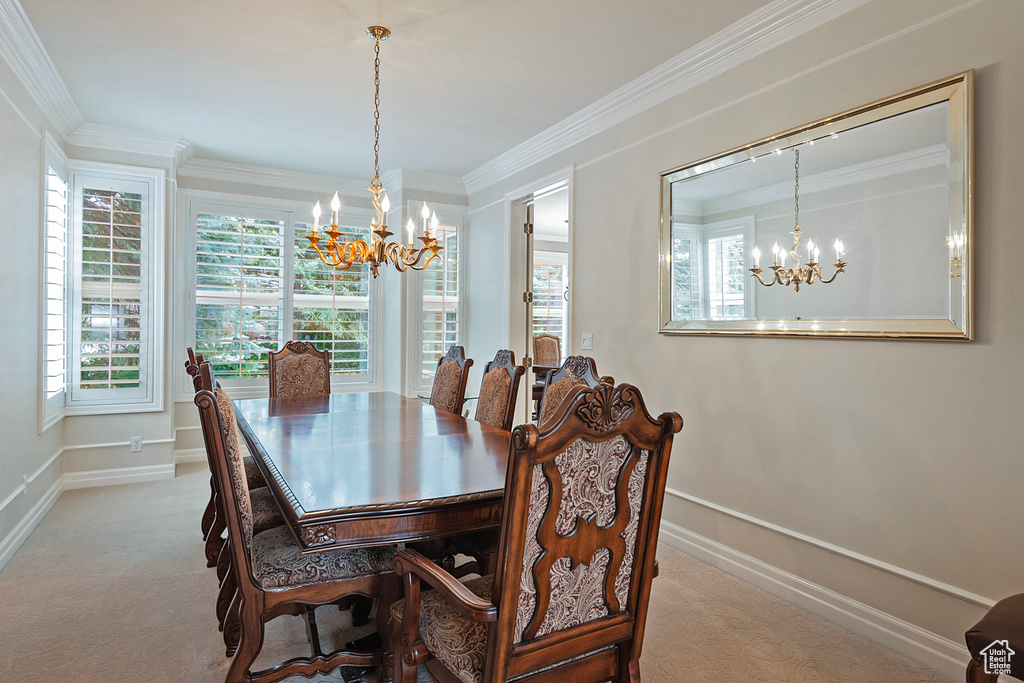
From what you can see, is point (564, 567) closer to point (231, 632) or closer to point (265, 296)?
point (231, 632)

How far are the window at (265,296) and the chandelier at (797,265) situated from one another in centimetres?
401

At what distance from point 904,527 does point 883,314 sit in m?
0.82

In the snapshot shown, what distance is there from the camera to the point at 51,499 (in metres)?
3.74

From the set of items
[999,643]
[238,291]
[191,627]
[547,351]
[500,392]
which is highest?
[238,291]

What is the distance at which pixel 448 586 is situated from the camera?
1300 millimetres

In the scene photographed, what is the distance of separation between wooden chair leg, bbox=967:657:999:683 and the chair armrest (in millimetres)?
1228

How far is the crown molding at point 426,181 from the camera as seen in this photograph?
5.29 metres

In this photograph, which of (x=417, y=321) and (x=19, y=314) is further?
(x=417, y=321)

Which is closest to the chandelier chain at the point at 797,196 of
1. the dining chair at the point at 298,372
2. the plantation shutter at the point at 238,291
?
the dining chair at the point at 298,372

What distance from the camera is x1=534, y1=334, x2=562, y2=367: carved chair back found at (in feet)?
23.9

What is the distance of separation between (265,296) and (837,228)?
4.60 metres

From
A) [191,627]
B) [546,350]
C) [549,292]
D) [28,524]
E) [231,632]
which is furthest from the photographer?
[549,292]

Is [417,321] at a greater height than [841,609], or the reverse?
[417,321]

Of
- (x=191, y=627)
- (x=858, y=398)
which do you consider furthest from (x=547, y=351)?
(x=191, y=627)
